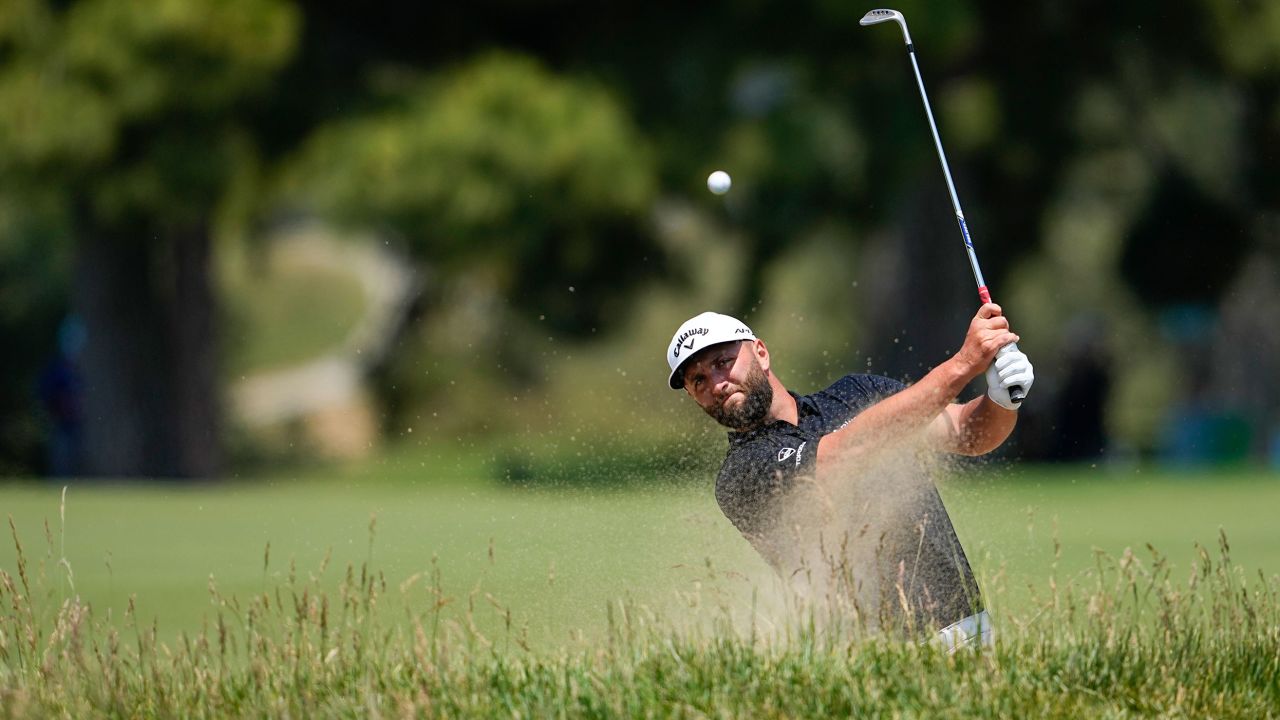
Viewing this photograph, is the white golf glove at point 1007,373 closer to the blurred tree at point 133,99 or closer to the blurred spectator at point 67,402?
the blurred tree at point 133,99

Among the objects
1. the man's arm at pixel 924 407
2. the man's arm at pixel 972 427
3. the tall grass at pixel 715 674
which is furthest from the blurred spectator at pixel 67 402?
the man's arm at pixel 924 407

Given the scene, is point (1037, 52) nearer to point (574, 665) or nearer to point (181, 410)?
point (181, 410)

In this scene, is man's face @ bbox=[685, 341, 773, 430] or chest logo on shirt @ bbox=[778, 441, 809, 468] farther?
man's face @ bbox=[685, 341, 773, 430]

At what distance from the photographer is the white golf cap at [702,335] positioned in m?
7.22

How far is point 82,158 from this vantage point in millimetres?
21297

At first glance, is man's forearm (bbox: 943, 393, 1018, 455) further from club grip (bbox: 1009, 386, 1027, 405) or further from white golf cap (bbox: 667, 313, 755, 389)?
white golf cap (bbox: 667, 313, 755, 389)

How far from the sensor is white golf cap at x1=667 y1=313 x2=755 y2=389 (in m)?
7.22

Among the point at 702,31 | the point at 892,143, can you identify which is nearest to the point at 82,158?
the point at 702,31

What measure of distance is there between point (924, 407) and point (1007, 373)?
0.31m

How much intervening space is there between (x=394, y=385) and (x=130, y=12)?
14369 mm

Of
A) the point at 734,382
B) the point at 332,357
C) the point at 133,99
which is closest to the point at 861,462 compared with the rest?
the point at 734,382

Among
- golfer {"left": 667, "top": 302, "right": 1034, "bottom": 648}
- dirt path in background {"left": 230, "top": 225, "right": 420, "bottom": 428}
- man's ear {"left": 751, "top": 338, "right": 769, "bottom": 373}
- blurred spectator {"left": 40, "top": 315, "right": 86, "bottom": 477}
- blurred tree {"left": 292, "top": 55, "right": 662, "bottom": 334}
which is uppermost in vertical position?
dirt path in background {"left": 230, "top": 225, "right": 420, "bottom": 428}

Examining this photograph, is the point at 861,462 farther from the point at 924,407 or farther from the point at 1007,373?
the point at 1007,373

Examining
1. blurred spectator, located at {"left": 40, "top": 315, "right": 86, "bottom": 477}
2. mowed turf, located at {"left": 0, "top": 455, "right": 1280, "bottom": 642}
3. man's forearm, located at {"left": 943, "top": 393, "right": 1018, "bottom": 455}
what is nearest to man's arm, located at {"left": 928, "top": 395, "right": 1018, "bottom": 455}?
man's forearm, located at {"left": 943, "top": 393, "right": 1018, "bottom": 455}
